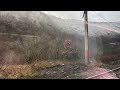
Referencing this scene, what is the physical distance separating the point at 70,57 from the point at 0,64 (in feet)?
4.96

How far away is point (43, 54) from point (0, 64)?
3.10 feet

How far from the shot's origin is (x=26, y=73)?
20.7 ft

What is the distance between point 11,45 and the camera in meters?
6.37

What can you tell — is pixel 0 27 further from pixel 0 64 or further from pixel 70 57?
pixel 70 57
